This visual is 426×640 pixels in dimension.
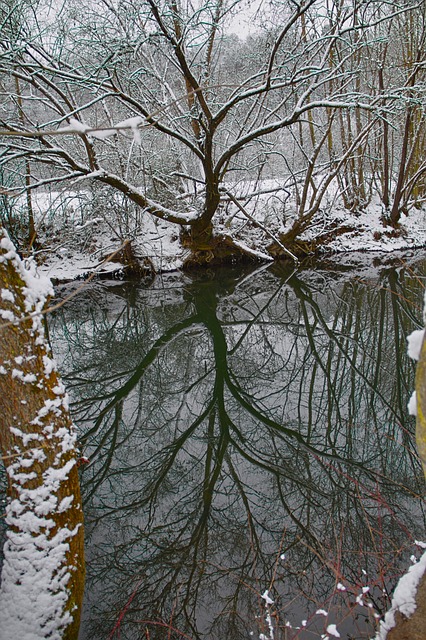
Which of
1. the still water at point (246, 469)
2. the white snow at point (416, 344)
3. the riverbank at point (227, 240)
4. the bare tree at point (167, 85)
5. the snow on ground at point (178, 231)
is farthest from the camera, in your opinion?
the riverbank at point (227, 240)

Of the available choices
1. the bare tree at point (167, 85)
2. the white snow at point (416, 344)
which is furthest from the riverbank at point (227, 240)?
the white snow at point (416, 344)

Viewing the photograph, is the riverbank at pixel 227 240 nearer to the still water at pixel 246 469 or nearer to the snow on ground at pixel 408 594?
the still water at pixel 246 469

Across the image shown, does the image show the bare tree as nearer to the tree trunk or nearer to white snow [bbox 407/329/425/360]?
the tree trunk

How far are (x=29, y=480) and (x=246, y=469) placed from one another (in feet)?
7.76

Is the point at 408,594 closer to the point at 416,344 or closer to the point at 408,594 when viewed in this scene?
the point at 408,594

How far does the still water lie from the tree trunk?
0.67 metres

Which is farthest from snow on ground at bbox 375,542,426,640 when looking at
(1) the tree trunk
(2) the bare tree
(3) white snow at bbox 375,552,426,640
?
(2) the bare tree

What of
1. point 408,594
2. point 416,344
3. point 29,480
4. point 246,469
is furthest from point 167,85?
point 408,594

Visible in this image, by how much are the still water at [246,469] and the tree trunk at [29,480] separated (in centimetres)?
67

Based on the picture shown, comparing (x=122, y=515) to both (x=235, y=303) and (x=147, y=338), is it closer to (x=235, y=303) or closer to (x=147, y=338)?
(x=147, y=338)

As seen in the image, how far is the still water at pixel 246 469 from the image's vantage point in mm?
2713

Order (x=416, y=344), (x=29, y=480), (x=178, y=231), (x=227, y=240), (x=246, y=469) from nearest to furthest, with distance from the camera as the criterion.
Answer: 1. (x=416, y=344)
2. (x=29, y=480)
3. (x=246, y=469)
4. (x=227, y=240)
5. (x=178, y=231)

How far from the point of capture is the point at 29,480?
216cm

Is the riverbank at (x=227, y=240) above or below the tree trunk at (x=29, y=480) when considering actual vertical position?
above
